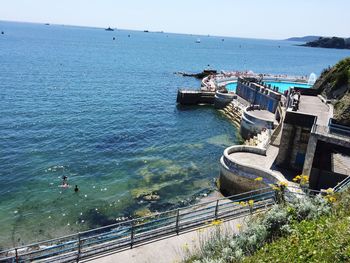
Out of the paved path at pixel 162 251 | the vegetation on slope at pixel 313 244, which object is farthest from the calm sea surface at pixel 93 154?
the vegetation on slope at pixel 313 244

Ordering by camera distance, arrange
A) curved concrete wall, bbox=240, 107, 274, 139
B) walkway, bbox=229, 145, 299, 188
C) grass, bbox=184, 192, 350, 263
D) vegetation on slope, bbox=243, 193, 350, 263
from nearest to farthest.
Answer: vegetation on slope, bbox=243, 193, 350, 263
grass, bbox=184, 192, 350, 263
walkway, bbox=229, 145, 299, 188
curved concrete wall, bbox=240, 107, 274, 139

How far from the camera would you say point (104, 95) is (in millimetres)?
61875

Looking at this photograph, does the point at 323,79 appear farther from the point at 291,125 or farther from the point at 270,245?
the point at 270,245

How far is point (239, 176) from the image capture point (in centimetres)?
2405

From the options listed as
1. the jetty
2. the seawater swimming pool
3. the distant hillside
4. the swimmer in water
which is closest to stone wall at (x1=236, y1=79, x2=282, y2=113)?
the jetty

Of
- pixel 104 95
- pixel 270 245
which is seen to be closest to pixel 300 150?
pixel 270 245

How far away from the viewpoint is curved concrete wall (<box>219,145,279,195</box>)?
23.0m

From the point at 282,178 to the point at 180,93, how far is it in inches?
1516

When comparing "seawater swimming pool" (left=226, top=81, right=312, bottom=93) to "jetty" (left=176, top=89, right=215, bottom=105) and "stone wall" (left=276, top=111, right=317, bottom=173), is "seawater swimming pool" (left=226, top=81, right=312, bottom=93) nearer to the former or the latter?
"jetty" (left=176, top=89, right=215, bottom=105)

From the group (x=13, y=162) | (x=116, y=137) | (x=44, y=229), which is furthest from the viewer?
(x=116, y=137)

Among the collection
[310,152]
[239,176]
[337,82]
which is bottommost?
[239,176]

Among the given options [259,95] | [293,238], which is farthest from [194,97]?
[293,238]

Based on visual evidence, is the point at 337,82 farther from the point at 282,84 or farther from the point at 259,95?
the point at 282,84

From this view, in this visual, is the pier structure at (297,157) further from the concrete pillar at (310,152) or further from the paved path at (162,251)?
the paved path at (162,251)
